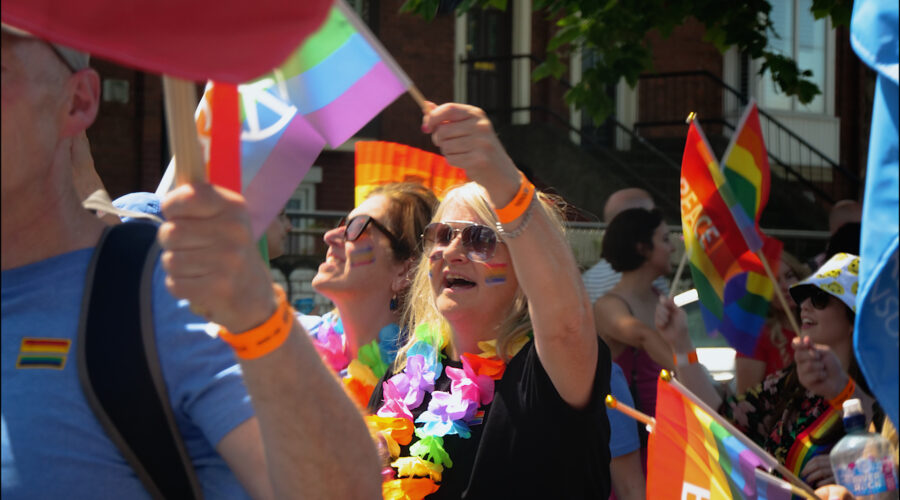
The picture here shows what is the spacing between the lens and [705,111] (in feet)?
55.8

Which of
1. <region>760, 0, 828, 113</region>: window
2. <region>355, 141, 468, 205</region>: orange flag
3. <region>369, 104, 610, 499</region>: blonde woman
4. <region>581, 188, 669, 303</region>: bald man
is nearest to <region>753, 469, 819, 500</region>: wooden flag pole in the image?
<region>369, 104, 610, 499</region>: blonde woman

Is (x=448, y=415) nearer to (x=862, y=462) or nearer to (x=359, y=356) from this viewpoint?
(x=359, y=356)

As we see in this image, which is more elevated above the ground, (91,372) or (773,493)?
(91,372)

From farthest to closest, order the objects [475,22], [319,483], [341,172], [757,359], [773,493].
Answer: [475,22]
[341,172]
[757,359]
[773,493]
[319,483]

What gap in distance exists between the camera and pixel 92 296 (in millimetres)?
1616

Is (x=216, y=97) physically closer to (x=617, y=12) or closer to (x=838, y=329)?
(x=838, y=329)

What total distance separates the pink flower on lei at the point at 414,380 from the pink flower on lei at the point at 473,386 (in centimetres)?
10

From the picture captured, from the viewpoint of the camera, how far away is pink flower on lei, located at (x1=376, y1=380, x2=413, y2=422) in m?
3.03

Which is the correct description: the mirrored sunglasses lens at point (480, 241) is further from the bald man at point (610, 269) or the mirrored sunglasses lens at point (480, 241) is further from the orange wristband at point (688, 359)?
the bald man at point (610, 269)

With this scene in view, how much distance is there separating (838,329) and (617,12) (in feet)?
12.7

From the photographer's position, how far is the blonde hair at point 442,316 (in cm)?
296

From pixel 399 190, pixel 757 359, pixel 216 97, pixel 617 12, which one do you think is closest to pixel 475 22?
pixel 617 12

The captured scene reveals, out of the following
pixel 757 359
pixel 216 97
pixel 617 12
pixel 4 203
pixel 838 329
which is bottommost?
pixel 757 359

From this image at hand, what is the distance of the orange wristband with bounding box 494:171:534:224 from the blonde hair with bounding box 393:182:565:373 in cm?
43
